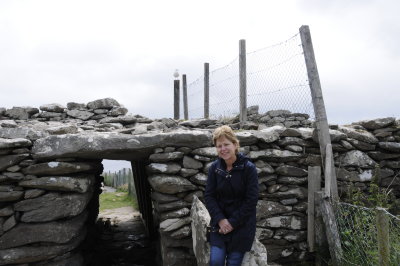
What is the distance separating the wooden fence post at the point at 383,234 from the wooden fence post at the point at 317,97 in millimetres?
1835

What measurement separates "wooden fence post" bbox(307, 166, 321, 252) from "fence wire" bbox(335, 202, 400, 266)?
0.37 m

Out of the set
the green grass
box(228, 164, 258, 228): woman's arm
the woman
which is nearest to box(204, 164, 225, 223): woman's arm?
the woman

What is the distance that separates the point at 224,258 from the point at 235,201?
0.56m

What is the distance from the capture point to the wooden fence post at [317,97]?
5.54 meters

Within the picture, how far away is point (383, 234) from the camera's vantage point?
143 inches

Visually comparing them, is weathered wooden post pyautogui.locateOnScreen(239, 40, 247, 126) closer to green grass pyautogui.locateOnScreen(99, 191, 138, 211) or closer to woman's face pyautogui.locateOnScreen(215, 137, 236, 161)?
woman's face pyautogui.locateOnScreen(215, 137, 236, 161)

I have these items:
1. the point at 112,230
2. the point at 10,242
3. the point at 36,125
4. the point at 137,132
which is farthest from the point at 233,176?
the point at 112,230

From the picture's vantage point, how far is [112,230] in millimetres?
9719

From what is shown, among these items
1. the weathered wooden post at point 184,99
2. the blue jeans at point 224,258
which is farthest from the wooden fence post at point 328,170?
the weathered wooden post at point 184,99

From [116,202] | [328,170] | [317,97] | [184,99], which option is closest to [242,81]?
[317,97]

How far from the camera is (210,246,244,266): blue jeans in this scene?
339 cm

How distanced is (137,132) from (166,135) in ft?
2.03

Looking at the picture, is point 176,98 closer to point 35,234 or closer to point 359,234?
point 35,234

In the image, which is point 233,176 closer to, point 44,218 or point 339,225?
point 339,225
